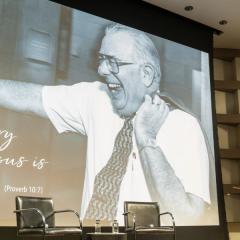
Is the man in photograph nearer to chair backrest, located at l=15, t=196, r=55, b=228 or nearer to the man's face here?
the man's face

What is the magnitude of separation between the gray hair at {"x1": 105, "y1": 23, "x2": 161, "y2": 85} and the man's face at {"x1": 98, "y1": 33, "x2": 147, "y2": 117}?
0.08 m

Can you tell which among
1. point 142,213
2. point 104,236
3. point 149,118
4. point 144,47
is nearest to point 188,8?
point 144,47

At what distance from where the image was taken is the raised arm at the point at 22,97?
4.31 meters

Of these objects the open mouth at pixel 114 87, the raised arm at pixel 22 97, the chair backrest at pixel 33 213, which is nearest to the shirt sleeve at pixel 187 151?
the open mouth at pixel 114 87

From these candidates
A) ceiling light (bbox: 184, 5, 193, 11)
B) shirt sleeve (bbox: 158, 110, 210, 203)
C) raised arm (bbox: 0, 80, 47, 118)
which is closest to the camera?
raised arm (bbox: 0, 80, 47, 118)

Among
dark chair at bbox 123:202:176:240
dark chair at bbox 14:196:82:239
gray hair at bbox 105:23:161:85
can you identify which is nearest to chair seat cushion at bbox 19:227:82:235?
dark chair at bbox 14:196:82:239

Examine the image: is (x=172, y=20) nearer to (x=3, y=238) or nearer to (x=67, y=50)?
(x=67, y=50)

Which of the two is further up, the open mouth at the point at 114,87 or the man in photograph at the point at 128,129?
the open mouth at the point at 114,87

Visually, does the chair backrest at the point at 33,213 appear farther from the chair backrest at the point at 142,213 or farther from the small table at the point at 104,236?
the chair backrest at the point at 142,213

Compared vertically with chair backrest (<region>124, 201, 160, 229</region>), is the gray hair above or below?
above

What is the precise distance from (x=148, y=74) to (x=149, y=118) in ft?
2.07

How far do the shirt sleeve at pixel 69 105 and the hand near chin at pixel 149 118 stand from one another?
761mm

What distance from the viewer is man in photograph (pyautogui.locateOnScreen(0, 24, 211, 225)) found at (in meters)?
4.71

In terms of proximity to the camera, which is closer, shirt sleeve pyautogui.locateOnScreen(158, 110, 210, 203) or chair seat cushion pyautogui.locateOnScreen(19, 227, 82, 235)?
chair seat cushion pyautogui.locateOnScreen(19, 227, 82, 235)
